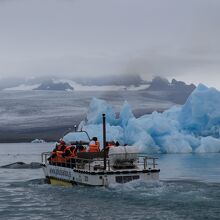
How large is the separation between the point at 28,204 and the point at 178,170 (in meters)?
19.9

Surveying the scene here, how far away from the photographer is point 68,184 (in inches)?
930

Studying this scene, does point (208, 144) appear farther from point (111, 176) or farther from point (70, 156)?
point (111, 176)

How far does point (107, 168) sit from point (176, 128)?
36.3 meters

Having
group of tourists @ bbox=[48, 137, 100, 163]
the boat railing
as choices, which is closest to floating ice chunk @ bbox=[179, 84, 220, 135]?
group of tourists @ bbox=[48, 137, 100, 163]

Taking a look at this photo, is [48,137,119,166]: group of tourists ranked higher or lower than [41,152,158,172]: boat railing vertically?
higher

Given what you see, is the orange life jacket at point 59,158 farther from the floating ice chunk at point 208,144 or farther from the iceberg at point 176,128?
the floating ice chunk at point 208,144

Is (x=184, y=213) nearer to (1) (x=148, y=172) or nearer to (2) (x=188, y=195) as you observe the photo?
(2) (x=188, y=195)

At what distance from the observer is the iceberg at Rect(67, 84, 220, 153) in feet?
183

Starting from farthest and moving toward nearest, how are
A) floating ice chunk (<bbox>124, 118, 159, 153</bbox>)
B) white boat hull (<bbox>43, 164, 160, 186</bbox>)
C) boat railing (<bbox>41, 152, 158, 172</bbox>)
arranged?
1. floating ice chunk (<bbox>124, 118, 159, 153</bbox>)
2. boat railing (<bbox>41, 152, 158, 172</bbox>)
3. white boat hull (<bbox>43, 164, 160, 186</bbox>)

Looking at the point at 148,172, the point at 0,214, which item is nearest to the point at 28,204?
the point at 0,214

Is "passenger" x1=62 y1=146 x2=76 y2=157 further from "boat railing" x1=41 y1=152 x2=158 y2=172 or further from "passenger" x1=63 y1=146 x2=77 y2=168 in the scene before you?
"boat railing" x1=41 y1=152 x2=158 y2=172

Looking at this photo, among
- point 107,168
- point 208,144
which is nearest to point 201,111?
point 208,144

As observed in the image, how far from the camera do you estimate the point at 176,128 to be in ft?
190

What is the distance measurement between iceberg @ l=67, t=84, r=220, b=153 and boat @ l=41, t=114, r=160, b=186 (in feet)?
102
